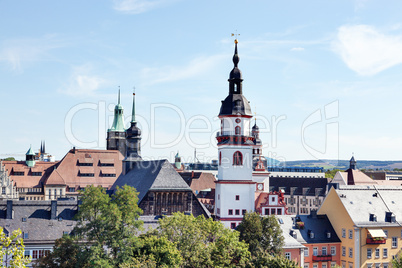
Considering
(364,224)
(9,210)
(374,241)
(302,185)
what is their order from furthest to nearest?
(302,185), (364,224), (374,241), (9,210)

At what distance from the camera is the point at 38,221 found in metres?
64.5

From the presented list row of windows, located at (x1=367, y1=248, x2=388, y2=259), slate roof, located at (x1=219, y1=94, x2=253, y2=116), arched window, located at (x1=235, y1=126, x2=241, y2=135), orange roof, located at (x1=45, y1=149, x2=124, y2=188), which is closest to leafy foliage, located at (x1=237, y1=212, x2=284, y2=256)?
row of windows, located at (x1=367, y1=248, x2=388, y2=259)

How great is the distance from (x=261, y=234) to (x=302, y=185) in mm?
97490

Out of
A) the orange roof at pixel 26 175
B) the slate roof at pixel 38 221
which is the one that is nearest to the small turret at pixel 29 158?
the orange roof at pixel 26 175

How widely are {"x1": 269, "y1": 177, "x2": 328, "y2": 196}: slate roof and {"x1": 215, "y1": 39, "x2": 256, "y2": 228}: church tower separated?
74.5 meters

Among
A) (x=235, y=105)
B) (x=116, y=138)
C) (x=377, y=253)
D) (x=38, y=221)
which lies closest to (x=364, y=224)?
(x=377, y=253)

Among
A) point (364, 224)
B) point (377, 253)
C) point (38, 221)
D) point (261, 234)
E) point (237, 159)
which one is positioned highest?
point (237, 159)

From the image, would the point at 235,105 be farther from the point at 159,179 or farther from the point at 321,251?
the point at 321,251

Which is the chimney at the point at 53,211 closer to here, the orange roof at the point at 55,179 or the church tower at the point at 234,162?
the church tower at the point at 234,162

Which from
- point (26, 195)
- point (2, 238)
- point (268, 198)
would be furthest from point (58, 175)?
point (2, 238)

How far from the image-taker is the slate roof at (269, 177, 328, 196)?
147125mm

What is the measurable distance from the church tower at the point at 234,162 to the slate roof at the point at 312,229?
20.1 ft

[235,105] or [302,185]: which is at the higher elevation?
[235,105]

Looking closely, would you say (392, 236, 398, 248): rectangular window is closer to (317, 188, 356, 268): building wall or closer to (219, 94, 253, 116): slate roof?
(317, 188, 356, 268): building wall
